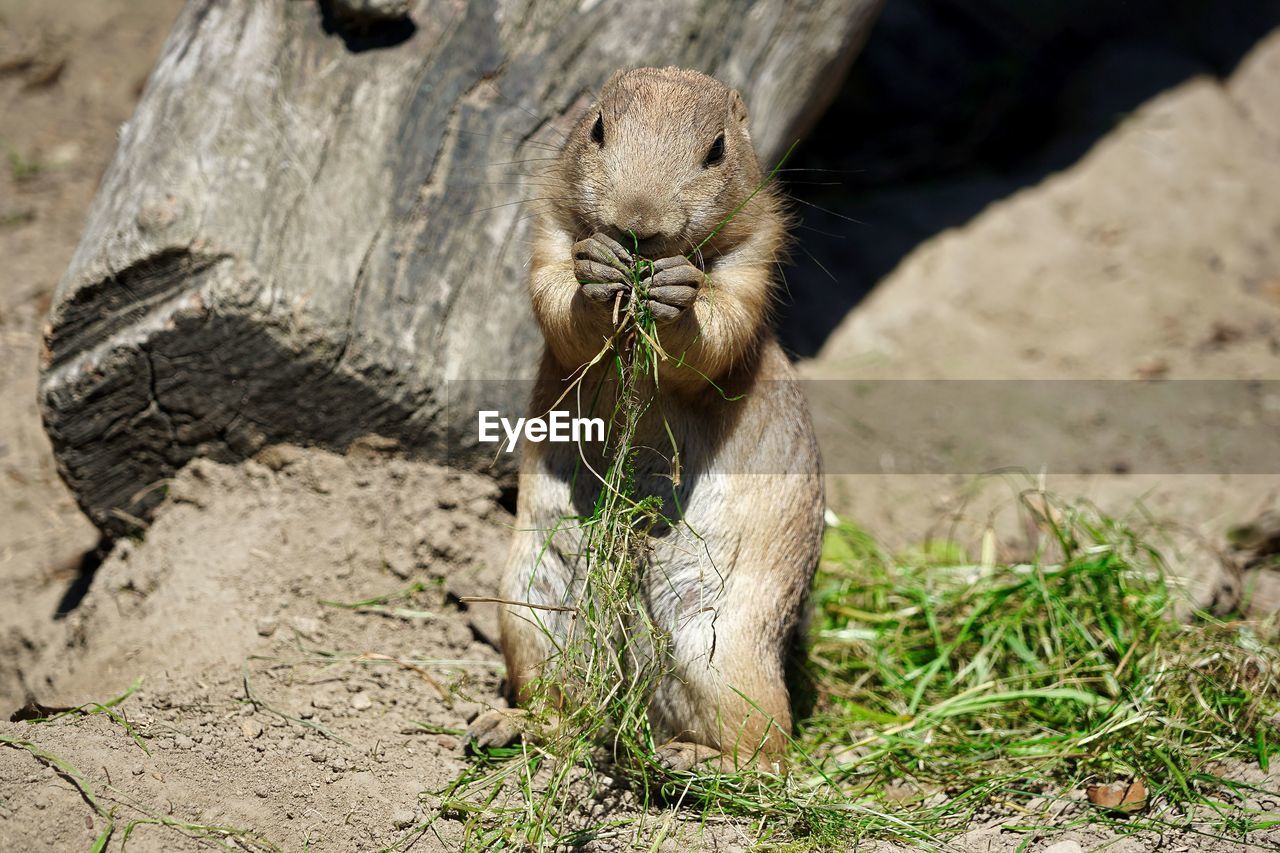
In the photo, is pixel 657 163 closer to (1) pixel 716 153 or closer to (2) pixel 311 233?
(1) pixel 716 153

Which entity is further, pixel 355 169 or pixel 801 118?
pixel 801 118

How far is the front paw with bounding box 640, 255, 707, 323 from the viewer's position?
4.00 meters

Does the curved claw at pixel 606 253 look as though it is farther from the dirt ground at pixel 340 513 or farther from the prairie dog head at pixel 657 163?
the dirt ground at pixel 340 513

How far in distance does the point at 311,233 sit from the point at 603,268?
2.06m

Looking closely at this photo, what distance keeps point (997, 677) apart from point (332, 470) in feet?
11.4

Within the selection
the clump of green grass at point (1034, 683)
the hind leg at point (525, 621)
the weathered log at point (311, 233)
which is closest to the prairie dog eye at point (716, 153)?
the weathered log at point (311, 233)

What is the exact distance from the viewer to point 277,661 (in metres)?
4.82

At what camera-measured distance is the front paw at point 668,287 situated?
4.00 meters

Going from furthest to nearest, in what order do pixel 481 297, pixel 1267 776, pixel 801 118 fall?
pixel 801 118 < pixel 481 297 < pixel 1267 776

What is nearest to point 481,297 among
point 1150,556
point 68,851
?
point 68,851

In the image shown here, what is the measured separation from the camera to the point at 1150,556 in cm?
590

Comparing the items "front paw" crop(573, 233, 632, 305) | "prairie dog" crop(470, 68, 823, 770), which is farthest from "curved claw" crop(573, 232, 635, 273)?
"prairie dog" crop(470, 68, 823, 770)

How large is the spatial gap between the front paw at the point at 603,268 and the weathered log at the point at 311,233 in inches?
68.7

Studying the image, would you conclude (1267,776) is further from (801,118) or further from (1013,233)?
(1013,233)
